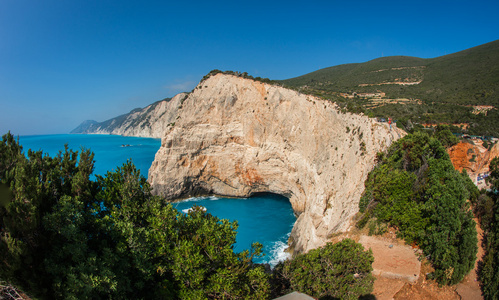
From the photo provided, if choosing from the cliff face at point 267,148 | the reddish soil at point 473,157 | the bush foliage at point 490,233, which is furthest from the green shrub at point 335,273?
the reddish soil at point 473,157

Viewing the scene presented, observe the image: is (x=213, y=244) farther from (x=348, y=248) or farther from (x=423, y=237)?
(x=423, y=237)

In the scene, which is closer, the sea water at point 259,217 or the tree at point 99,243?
the tree at point 99,243

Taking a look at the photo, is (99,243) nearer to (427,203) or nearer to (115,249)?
(115,249)

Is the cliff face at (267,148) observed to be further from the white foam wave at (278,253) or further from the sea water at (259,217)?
the sea water at (259,217)

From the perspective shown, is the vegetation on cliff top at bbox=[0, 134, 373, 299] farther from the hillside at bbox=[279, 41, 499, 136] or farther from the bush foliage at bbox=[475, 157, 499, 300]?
the hillside at bbox=[279, 41, 499, 136]

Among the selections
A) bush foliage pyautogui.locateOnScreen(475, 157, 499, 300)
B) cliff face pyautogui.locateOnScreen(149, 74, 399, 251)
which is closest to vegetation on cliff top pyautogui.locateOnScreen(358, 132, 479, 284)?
bush foliage pyautogui.locateOnScreen(475, 157, 499, 300)

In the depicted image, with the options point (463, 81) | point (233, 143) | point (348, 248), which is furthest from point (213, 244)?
point (463, 81)
